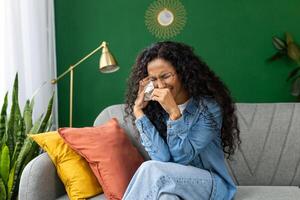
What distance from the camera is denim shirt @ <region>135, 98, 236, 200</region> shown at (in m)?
1.80

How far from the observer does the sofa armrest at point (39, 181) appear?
76.3 inches

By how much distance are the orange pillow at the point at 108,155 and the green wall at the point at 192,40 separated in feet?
3.79

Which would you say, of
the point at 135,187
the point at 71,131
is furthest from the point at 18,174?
the point at 135,187

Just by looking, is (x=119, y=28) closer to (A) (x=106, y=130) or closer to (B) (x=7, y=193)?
(A) (x=106, y=130)

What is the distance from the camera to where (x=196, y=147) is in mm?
1810

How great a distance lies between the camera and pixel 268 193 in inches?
80.4

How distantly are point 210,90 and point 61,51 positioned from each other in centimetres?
168

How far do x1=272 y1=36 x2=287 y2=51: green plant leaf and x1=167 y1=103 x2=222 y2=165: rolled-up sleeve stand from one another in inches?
59.5

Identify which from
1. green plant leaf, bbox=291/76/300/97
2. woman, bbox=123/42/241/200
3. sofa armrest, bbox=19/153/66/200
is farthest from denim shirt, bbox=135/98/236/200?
green plant leaf, bbox=291/76/300/97

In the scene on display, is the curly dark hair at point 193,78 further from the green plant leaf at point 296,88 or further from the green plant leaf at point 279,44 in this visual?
the green plant leaf at point 279,44

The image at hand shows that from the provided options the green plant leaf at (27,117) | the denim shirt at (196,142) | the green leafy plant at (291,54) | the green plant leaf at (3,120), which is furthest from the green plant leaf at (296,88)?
the green plant leaf at (3,120)

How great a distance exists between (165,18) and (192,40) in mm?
276

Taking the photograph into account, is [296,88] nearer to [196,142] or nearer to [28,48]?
[196,142]

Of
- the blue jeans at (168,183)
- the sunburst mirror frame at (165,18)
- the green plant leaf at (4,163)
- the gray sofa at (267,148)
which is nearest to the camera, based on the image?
the blue jeans at (168,183)
